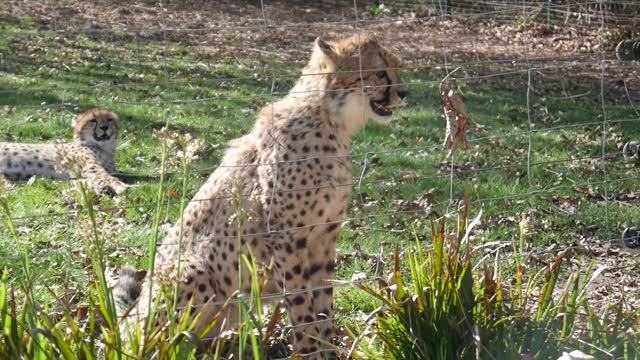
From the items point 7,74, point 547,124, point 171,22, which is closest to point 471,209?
point 547,124

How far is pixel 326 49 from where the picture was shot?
4.05 meters

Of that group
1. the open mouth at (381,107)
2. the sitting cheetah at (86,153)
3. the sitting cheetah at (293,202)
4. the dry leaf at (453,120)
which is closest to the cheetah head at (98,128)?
the sitting cheetah at (86,153)

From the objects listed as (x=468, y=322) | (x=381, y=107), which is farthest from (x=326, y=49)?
(x=468, y=322)

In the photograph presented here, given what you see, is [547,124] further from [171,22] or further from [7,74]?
[171,22]

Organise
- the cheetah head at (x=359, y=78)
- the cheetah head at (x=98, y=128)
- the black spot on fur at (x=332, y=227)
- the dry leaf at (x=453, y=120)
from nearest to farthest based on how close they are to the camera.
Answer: the dry leaf at (x=453, y=120) < the black spot on fur at (x=332, y=227) < the cheetah head at (x=359, y=78) < the cheetah head at (x=98, y=128)

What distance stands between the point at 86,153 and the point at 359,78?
11.2 feet

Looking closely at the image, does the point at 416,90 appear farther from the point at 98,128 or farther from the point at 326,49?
the point at 326,49

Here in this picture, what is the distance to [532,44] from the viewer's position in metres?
11.4

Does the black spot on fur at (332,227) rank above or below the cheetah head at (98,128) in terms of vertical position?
above

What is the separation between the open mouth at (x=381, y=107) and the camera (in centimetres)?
410

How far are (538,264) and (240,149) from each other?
1.55 meters

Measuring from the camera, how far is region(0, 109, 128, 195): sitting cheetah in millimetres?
6480

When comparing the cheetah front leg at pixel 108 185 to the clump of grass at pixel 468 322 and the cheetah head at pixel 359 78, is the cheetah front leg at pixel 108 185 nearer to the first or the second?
the cheetah head at pixel 359 78

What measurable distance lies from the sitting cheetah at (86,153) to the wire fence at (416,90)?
27 centimetres
